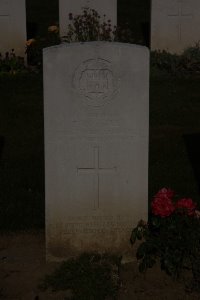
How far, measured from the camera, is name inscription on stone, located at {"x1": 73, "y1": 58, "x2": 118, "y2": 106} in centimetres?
525

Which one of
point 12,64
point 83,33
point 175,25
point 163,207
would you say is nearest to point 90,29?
point 83,33

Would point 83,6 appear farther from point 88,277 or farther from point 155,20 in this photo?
point 88,277

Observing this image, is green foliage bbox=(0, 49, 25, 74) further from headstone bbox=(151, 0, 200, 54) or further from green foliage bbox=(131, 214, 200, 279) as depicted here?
green foliage bbox=(131, 214, 200, 279)

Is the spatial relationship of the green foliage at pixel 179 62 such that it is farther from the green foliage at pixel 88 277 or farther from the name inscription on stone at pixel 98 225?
the green foliage at pixel 88 277

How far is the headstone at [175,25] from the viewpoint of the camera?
13172mm

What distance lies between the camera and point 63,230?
552 cm

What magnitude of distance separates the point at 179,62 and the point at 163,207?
7612 millimetres

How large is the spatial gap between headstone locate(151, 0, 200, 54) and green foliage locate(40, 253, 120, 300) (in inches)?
328

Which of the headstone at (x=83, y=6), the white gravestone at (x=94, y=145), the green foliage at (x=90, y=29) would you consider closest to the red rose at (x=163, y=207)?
the white gravestone at (x=94, y=145)

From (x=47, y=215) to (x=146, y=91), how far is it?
3.90 ft

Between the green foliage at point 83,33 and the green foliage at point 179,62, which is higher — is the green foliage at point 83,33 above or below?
above

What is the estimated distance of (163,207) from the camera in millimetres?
5352

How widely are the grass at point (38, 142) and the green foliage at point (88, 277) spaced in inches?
41.8

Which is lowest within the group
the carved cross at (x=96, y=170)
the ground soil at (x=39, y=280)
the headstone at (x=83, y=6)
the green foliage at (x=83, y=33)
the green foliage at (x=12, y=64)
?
the ground soil at (x=39, y=280)
